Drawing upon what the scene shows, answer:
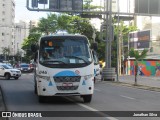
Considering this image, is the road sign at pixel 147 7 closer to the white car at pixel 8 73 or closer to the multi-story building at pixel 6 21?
the white car at pixel 8 73

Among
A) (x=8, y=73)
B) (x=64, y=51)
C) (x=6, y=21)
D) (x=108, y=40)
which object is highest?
(x=6, y=21)

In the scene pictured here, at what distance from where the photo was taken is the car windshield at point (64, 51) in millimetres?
17234

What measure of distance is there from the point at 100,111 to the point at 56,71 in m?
2.90

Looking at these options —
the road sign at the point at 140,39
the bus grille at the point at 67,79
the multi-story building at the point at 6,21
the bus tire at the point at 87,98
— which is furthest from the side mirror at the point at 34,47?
the multi-story building at the point at 6,21

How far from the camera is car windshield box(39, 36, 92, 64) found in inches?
679

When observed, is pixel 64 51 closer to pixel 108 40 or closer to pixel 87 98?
pixel 87 98

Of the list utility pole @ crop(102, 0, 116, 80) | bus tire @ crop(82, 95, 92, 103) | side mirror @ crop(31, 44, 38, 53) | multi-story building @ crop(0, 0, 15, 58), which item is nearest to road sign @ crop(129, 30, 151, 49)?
utility pole @ crop(102, 0, 116, 80)

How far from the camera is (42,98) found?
1748 centimetres

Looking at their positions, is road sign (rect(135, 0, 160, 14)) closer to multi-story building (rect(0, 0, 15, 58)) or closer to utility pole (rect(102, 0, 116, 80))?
utility pole (rect(102, 0, 116, 80))

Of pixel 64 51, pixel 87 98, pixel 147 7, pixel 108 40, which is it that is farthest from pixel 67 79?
pixel 147 7

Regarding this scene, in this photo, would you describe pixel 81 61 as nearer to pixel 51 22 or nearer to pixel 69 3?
pixel 69 3

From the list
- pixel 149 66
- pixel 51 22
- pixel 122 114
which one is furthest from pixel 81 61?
pixel 51 22

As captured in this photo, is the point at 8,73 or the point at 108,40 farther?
the point at 8,73

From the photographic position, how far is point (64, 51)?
1756 centimetres
